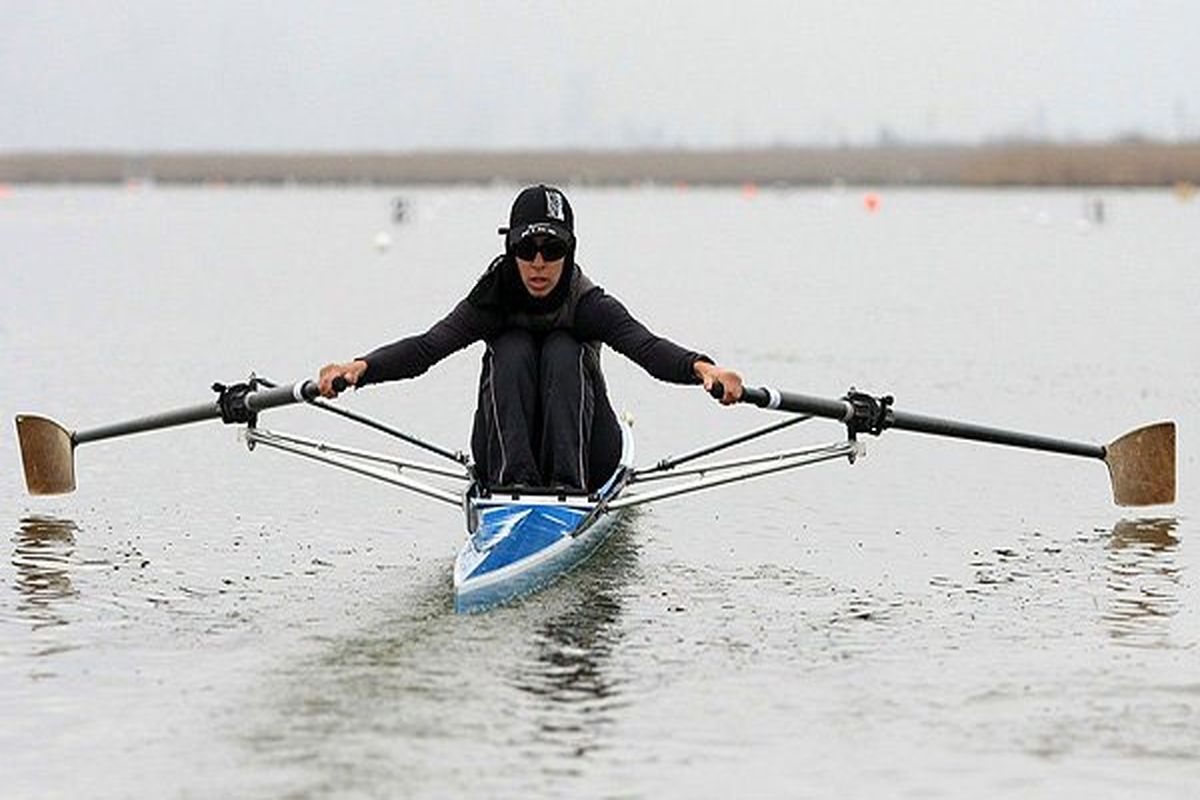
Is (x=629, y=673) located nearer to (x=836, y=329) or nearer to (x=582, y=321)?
(x=582, y=321)

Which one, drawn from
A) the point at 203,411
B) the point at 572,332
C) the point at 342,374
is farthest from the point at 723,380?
the point at 203,411

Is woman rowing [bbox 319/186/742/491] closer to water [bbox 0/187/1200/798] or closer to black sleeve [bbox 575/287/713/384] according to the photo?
black sleeve [bbox 575/287/713/384]

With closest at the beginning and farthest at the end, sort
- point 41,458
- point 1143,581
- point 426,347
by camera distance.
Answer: point 426,347 → point 1143,581 → point 41,458

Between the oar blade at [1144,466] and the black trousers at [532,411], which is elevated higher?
the black trousers at [532,411]

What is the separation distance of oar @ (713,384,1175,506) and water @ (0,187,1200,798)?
0.31 m

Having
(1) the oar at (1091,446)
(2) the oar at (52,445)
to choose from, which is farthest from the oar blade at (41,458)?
(1) the oar at (1091,446)

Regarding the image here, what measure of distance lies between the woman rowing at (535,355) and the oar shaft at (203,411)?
2.42 feet

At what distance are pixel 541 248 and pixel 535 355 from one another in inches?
30.9

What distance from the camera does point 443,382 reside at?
31.3 metres

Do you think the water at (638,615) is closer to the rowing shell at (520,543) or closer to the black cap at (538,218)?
the rowing shell at (520,543)

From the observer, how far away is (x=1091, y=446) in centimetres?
2050

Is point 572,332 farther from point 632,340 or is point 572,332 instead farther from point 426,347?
point 426,347

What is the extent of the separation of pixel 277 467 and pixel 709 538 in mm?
5737

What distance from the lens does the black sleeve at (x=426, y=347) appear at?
16.4m
